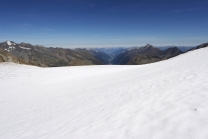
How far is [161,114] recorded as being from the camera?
19.2ft

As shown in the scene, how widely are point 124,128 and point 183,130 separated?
6.60 feet

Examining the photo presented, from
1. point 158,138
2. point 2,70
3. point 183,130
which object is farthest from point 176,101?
point 2,70

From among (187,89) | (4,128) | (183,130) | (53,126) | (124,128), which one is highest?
(187,89)

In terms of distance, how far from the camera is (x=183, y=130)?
460cm

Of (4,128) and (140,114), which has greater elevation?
(140,114)

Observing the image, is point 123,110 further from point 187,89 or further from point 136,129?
point 187,89

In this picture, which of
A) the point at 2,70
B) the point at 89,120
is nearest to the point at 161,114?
the point at 89,120

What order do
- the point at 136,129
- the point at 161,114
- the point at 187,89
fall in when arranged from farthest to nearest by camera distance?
1. the point at 187,89
2. the point at 161,114
3. the point at 136,129

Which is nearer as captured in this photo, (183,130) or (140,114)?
(183,130)

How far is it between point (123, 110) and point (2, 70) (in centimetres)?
3368

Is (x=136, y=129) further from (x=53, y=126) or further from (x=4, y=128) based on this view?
(x=4, y=128)

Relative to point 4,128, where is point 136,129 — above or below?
above

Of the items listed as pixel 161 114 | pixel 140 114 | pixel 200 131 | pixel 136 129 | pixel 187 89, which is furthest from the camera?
pixel 187 89

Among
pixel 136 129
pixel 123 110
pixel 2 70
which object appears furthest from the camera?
pixel 2 70
